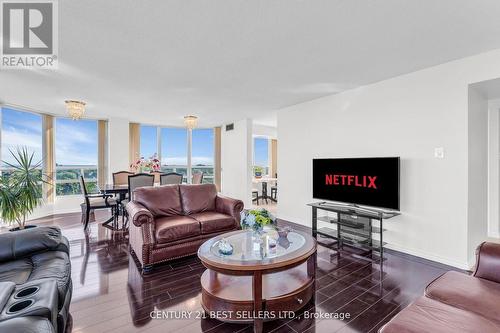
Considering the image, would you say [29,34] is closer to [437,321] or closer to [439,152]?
[437,321]

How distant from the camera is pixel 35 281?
151 cm

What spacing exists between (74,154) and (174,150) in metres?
2.69

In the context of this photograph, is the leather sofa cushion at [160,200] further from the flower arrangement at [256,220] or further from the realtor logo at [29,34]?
the realtor logo at [29,34]

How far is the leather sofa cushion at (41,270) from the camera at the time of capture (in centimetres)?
170

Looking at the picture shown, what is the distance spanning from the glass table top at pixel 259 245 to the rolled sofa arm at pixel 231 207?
0.86m

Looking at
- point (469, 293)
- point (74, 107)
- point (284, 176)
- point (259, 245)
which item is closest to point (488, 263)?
point (469, 293)

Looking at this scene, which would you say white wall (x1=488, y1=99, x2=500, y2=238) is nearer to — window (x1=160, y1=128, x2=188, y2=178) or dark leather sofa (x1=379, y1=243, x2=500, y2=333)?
dark leather sofa (x1=379, y1=243, x2=500, y2=333)

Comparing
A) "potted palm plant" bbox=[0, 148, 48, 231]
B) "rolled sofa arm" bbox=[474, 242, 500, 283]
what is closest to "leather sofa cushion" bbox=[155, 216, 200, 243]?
"potted palm plant" bbox=[0, 148, 48, 231]

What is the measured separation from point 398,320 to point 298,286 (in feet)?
3.27

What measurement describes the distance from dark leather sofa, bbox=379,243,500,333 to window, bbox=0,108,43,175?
21.3 feet

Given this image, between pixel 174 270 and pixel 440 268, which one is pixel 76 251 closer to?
pixel 174 270

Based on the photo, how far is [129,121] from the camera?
6.91m

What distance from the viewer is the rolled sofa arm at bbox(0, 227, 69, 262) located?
6.49 ft

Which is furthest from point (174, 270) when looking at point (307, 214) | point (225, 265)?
point (307, 214)
